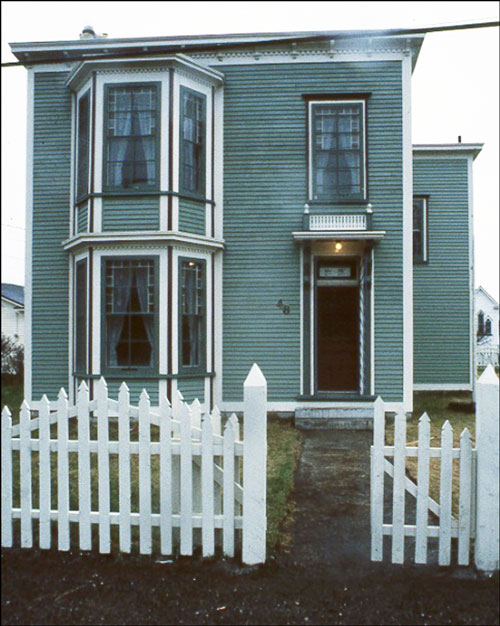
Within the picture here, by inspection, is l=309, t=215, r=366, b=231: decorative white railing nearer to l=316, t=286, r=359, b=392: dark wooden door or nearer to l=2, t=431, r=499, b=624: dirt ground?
l=316, t=286, r=359, b=392: dark wooden door

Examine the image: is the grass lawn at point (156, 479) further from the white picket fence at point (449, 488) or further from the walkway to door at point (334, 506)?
the white picket fence at point (449, 488)

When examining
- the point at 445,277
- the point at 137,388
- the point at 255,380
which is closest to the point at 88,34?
the point at 137,388

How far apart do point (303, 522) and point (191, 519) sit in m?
1.41

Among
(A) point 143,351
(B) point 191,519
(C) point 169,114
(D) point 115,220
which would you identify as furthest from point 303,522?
(C) point 169,114

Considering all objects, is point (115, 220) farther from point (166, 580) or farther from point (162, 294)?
point (166, 580)

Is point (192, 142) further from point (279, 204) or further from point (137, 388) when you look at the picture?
point (137, 388)

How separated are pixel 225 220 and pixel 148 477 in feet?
25.4

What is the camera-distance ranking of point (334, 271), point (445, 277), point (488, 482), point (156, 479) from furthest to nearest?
point (445, 277)
point (334, 271)
point (156, 479)
point (488, 482)

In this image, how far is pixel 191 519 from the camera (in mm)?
4145

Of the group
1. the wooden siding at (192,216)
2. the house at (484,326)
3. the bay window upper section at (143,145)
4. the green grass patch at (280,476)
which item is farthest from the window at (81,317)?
the house at (484,326)

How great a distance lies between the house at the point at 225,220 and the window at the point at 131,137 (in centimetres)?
3

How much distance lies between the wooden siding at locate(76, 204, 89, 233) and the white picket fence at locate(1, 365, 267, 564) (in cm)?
711

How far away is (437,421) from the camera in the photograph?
10914mm

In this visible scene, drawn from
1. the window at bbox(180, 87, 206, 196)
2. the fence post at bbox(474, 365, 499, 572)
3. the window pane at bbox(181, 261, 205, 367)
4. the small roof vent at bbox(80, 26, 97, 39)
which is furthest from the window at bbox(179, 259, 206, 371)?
the fence post at bbox(474, 365, 499, 572)
